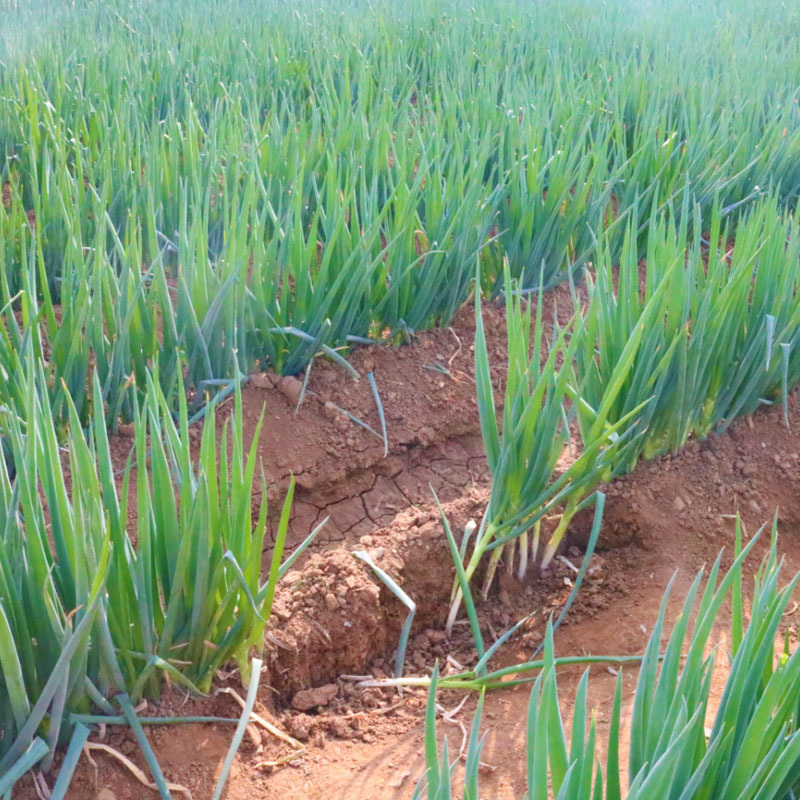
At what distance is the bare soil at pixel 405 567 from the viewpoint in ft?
3.85

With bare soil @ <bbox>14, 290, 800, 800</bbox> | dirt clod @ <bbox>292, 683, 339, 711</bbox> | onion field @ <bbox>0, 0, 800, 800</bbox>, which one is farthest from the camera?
dirt clod @ <bbox>292, 683, 339, 711</bbox>

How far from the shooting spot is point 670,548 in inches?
63.9

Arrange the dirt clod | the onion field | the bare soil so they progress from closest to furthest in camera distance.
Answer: the onion field < the bare soil < the dirt clod

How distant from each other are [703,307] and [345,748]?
3.08 ft

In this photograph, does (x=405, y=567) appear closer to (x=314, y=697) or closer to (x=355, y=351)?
(x=314, y=697)

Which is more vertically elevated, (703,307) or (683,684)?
(703,307)

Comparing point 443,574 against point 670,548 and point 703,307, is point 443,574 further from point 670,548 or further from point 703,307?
point 703,307

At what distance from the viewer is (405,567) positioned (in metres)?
1.58

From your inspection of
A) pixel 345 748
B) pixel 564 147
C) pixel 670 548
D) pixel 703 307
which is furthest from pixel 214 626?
pixel 564 147

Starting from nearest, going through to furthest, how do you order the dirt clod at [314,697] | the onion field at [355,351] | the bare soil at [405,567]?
the onion field at [355,351], the bare soil at [405,567], the dirt clod at [314,697]

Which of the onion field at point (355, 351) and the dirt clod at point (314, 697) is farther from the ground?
the onion field at point (355, 351)

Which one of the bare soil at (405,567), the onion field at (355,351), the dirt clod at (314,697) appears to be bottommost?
the dirt clod at (314,697)

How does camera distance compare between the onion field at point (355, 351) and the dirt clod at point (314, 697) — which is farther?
the dirt clod at point (314, 697)

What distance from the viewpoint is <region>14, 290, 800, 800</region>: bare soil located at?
3.85 feet
